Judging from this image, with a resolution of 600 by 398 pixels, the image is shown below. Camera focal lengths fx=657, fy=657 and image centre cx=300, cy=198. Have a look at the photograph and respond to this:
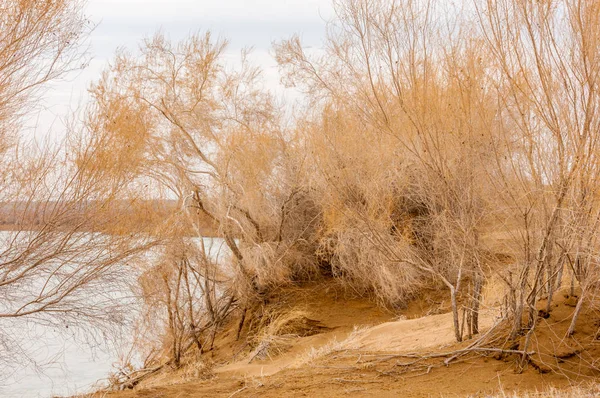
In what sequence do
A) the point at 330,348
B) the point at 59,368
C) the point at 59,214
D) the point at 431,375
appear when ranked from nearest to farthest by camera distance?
the point at 431,375, the point at 59,214, the point at 59,368, the point at 330,348

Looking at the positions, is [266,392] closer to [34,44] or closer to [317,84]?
[34,44]

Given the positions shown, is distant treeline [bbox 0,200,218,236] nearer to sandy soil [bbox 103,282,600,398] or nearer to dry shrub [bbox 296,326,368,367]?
sandy soil [bbox 103,282,600,398]

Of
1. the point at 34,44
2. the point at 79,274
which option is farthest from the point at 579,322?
the point at 34,44

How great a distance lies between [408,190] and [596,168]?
1147 centimetres

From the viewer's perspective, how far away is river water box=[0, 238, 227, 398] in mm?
10443

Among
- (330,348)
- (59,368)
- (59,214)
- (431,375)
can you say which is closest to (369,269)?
(330,348)

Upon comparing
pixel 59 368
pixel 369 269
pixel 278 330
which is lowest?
pixel 278 330

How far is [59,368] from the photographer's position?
1171cm

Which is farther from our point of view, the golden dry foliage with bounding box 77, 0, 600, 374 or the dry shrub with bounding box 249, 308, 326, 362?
the dry shrub with bounding box 249, 308, 326, 362

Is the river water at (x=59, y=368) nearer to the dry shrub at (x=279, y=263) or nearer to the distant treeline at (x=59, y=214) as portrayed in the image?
the dry shrub at (x=279, y=263)

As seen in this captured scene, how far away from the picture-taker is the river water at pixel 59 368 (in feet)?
34.3

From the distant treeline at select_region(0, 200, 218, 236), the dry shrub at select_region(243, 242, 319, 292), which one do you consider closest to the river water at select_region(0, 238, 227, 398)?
the dry shrub at select_region(243, 242, 319, 292)

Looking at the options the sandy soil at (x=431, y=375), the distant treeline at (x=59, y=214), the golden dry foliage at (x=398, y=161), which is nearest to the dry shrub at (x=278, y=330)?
the golden dry foliage at (x=398, y=161)

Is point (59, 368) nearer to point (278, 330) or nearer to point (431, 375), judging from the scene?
point (431, 375)
